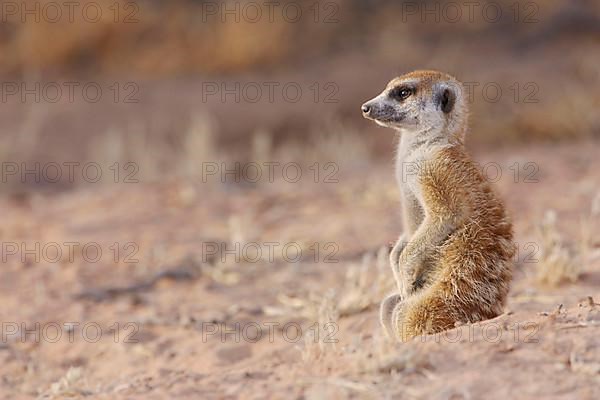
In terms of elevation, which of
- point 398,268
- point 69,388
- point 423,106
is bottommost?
point 69,388

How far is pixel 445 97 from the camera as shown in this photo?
423 cm

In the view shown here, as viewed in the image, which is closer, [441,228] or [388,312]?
[441,228]

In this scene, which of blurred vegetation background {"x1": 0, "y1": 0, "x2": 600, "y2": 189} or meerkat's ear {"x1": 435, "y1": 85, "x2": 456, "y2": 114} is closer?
meerkat's ear {"x1": 435, "y1": 85, "x2": 456, "y2": 114}

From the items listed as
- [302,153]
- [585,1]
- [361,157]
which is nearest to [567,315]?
[361,157]

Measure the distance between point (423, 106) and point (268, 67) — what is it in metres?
A: 9.43

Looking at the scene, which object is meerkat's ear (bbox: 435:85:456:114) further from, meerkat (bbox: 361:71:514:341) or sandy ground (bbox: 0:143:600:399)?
sandy ground (bbox: 0:143:600:399)

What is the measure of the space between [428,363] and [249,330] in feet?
6.57

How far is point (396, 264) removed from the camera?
423cm

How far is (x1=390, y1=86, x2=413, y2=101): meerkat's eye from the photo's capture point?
4.27 m

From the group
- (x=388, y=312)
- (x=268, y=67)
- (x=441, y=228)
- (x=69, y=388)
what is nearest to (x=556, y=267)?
(x=388, y=312)

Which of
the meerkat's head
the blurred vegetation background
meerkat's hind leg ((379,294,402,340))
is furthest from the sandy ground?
the blurred vegetation background

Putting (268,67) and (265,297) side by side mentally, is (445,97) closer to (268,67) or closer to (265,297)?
(265,297)

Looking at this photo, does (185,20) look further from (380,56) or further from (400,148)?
(400,148)

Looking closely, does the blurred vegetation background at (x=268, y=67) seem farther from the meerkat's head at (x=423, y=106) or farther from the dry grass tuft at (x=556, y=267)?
the meerkat's head at (x=423, y=106)
